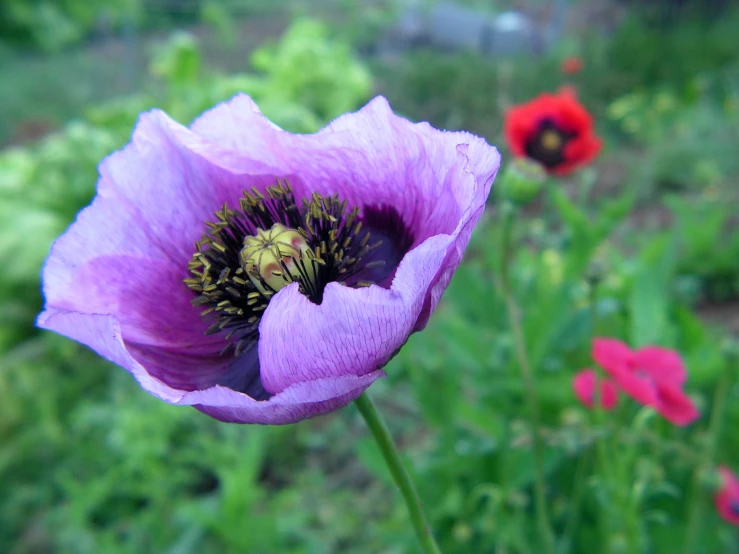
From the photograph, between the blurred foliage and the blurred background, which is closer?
the blurred background

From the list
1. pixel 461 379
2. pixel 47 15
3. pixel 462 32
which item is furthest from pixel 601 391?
pixel 462 32

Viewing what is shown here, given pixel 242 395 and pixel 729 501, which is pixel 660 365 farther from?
pixel 242 395

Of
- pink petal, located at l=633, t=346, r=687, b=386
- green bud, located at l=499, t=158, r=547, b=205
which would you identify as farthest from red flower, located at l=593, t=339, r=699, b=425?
green bud, located at l=499, t=158, r=547, b=205

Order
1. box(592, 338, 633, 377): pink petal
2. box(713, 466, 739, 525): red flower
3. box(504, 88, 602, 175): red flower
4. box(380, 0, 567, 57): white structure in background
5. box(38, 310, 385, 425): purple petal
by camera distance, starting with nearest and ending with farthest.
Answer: box(38, 310, 385, 425): purple petal < box(592, 338, 633, 377): pink petal < box(713, 466, 739, 525): red flower < box(504, 88, 602, 175): red flower < box(380, 0, 567, 57): white structure in background

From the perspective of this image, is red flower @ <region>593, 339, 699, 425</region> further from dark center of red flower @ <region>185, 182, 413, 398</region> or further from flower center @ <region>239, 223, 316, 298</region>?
flower center @ <region>239, 223, 316, 298</region>

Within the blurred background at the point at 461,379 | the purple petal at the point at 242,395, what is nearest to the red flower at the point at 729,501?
the blurred background at the point at 461,379

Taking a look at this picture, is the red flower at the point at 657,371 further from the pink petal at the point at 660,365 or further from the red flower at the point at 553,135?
the red flower at the point at 553,135
